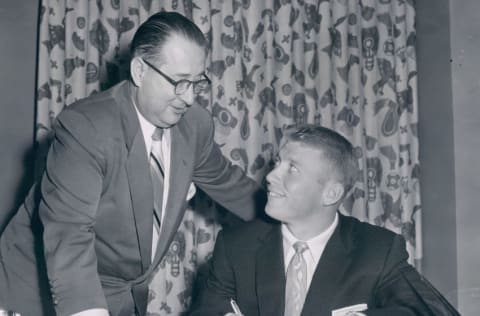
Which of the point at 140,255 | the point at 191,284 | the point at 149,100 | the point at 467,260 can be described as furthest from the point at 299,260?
the point at 191,284

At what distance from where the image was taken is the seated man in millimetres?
1919

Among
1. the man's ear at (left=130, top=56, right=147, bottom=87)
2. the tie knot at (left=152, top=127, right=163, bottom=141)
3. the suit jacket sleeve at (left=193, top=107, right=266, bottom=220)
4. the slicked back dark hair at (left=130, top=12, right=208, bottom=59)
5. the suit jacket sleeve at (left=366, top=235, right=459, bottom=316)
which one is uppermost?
the slicked back dark hair at (left=130, top=12, right=208, bottom=59)

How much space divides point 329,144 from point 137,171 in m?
0.72

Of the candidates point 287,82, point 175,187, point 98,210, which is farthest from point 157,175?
point 287,82

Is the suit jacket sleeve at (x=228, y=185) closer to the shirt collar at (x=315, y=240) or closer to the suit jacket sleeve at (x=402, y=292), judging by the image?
the shirt collar at (x=315, y=240)

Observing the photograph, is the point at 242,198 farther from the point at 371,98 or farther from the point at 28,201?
the point at 371,98

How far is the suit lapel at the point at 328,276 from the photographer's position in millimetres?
1906

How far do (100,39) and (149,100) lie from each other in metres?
1.78

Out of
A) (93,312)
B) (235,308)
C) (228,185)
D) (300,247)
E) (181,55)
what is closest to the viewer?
(93,312)

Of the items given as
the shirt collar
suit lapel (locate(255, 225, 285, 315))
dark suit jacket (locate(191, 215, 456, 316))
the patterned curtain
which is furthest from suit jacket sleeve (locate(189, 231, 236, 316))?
the patterned curtain

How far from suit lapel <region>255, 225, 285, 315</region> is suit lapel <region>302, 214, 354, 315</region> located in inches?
4.1

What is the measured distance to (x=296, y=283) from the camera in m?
1.99

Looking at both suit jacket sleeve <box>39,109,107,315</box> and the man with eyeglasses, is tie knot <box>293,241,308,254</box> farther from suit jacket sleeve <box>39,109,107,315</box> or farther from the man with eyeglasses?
suit jacket sleeve <box>39,109,107,315</box>

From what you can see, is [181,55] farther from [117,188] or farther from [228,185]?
[228,185]
